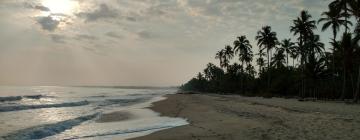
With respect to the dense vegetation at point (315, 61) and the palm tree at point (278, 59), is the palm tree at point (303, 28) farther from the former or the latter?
the palm tree at point (278, 59)

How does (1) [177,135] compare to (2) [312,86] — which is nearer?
(1) [177,135]

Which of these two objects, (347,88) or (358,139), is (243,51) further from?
(358,139)

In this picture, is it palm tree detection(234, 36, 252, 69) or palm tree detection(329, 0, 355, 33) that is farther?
palm tree detection(234, 36, 252, 69)

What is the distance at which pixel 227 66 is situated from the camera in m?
98.6

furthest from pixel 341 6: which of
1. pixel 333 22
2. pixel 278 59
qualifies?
pixel 278 59

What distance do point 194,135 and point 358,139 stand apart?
5.37m

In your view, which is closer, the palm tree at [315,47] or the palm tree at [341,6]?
the palm tree at [341,6]

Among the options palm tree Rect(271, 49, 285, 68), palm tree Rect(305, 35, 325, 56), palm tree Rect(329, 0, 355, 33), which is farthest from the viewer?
palm tree Rect(271, 49, 285, 68)

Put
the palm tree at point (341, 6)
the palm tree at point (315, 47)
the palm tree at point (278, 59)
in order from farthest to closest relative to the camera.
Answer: the palm tree at point (278, 59)
the palm tree at point (315, 47)
the palm tree at point (341, 6)

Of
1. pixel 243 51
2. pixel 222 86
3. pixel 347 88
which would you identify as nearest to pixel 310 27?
pixel 347 88

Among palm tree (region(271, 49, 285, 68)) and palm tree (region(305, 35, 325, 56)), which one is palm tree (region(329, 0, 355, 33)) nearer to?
palm tree (region(305, 35, 325, 56))

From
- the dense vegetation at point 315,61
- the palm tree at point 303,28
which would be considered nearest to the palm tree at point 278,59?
the dense vegetation at point 315,61

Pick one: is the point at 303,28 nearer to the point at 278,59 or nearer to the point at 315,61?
the point at 315,61

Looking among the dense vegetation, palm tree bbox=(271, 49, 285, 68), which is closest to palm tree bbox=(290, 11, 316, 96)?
the dense vegetation
